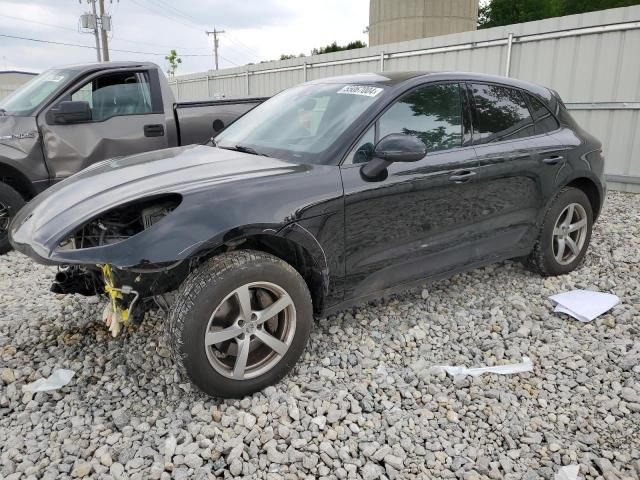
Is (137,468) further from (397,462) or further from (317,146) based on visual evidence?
(317,146)

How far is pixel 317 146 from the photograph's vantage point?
9.88 ft

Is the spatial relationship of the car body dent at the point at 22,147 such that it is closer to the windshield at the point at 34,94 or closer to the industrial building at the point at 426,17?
the windshield at the point at 34,94

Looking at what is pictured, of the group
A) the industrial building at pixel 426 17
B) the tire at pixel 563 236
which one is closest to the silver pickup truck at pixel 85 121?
the tire at pixel 563 236

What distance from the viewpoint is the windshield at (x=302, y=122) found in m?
3.05

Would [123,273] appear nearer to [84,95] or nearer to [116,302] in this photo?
[116,302]

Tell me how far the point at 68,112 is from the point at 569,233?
4.97m

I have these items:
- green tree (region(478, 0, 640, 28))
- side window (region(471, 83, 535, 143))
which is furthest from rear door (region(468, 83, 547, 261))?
green tree (region(478, 0, 640, 28))

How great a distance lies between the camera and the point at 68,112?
511 centimetres

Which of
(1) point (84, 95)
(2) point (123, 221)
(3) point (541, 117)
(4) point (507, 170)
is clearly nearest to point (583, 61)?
(3) point (541, 117)

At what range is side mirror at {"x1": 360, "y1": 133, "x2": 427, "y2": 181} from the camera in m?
2.80

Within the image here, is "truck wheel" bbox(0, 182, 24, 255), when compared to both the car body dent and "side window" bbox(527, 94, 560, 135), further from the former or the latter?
"side window" bbox(527, 94, 560, 135)

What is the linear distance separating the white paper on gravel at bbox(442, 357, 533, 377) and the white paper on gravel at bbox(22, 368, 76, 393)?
218 cm

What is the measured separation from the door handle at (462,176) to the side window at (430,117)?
0.20 metres

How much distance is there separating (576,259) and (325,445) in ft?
10.2
